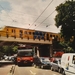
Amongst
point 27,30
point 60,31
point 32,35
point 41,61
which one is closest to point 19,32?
point 27,30

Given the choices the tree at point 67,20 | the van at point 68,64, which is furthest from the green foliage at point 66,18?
the van at point 68,64

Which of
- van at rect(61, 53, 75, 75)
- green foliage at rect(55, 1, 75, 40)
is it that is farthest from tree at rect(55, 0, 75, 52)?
van at rect(61, 53, 75, 75)

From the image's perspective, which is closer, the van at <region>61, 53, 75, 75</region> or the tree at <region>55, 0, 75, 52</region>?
the van at <region>61, 53, 75, 75</region>

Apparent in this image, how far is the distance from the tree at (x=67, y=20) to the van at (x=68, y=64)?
27.0 meters

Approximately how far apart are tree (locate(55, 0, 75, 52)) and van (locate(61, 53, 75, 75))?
27.0 metres

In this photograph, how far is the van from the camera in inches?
686

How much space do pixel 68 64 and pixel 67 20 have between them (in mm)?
28644

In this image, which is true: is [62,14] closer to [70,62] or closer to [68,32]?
[68,32]

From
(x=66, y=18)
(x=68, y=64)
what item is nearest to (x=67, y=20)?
(x=66, y=18)

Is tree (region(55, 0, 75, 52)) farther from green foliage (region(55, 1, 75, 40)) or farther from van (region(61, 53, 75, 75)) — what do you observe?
van (region(61, 53, 75, 75))

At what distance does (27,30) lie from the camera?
44.3 metres

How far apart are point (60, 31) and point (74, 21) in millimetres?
4250

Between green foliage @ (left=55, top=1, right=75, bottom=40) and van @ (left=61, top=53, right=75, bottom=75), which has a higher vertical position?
green foliage @ (left=55, top=1, right=75, bottom=40)

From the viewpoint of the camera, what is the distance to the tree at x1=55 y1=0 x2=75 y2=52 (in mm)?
46025
